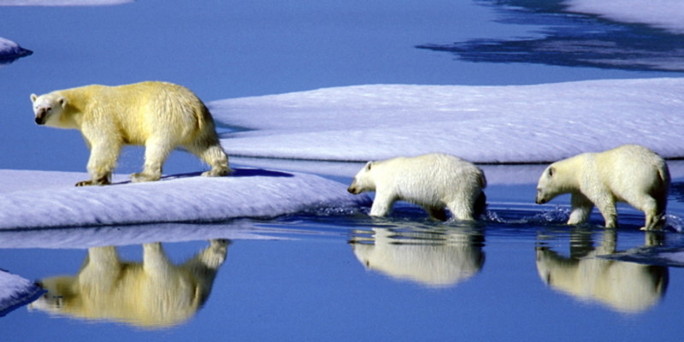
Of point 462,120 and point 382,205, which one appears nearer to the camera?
point 382,205

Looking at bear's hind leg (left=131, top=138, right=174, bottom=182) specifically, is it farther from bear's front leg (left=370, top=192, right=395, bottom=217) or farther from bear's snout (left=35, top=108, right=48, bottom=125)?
bear's front leg (left=370, top=192, right=395, bottom=217)

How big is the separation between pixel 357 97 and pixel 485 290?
9.53 meters

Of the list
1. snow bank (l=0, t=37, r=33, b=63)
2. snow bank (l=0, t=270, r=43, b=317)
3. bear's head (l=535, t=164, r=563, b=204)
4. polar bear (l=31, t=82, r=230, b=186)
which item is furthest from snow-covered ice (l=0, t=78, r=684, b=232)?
snow bank (l=0, t=37, r=33, b=63)

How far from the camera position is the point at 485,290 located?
240 inches

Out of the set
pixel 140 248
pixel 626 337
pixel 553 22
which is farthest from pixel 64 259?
pixel 553 22

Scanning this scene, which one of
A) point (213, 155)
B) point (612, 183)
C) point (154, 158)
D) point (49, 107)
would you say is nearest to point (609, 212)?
point (612, 183)

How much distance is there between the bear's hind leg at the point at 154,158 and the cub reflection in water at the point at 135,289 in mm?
Result: 1666

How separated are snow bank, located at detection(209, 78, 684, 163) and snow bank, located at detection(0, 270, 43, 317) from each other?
548 centimetres

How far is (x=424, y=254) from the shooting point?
6.91 meters

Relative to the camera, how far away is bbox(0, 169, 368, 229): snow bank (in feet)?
24.9

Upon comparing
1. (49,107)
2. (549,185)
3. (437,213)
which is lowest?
(437,213)

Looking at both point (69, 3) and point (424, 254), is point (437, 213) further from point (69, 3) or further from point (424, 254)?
point (69, 3)

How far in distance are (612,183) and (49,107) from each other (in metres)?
3.74

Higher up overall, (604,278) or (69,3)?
(69,3)
